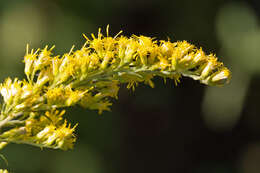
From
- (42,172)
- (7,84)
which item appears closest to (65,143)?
(7,84)

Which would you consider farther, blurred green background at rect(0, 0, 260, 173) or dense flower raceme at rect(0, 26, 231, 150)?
blurred green background at rect(0, 0, 260, 173)

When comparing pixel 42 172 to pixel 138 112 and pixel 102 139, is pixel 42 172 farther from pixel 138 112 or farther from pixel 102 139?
pixel 138 112

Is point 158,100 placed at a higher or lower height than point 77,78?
lower

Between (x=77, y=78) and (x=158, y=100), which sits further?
(x=158, y=100)

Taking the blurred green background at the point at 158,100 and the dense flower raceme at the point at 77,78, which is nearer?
the dense flower raceme at the point at 77,78
